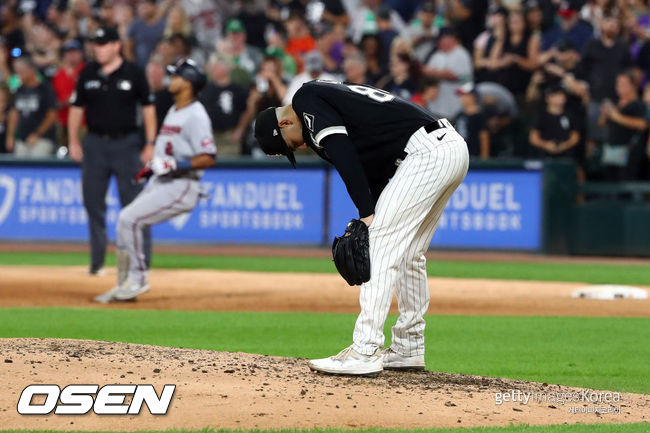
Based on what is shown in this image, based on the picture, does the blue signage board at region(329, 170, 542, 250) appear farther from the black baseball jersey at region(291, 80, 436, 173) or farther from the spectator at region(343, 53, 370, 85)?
the black baseball jersey at region(291, 80, 436, 173)

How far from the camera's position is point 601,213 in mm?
16766

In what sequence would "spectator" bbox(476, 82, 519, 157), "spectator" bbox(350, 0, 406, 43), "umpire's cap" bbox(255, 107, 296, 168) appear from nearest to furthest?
1. "umpire's cap" bbox(255, 107, 296, 168)
2. "spectator" bbox(476, 82, 519, 157)
3. "spectator" bbox(350, 0, 406, 43)

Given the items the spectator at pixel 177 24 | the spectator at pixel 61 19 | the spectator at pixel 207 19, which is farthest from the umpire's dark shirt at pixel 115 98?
the spectator at pixel 61 19

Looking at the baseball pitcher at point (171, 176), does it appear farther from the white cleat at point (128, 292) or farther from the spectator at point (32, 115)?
the spectator at point (32, 115)

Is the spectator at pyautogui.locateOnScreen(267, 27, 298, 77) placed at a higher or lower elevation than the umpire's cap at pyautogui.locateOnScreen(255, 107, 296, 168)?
higher

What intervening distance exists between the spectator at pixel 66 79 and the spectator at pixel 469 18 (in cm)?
630

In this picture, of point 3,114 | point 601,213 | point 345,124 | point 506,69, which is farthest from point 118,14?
point 345,124

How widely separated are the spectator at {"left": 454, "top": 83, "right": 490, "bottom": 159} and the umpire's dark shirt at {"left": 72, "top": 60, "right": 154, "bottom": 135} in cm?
611

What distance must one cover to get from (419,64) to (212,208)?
4.05 meters

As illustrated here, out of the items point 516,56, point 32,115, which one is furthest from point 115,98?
point 32,115

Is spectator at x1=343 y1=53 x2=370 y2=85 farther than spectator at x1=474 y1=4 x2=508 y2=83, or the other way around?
spectator at x1=474 y1=4 x2=508 y2=83

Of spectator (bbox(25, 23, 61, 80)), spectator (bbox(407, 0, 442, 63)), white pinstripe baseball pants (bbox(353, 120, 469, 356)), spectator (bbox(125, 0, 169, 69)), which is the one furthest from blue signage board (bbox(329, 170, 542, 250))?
white pinstripe baseball pants (bbox(353, 120, 469, 356))

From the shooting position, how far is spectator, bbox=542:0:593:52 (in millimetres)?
17453

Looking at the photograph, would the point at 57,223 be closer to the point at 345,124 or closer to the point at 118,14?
the point at 118,14
